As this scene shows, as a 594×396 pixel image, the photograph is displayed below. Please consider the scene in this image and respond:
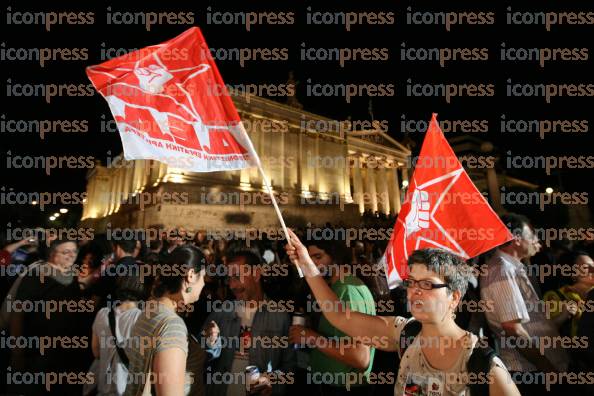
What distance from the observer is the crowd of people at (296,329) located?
217 cm

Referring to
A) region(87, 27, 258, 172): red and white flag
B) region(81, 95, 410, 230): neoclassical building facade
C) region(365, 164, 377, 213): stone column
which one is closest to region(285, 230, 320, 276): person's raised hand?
region(87, 27, 258, 172): red and white flag

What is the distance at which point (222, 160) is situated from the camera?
3.38 metres

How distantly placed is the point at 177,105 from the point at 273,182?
91.4 ft

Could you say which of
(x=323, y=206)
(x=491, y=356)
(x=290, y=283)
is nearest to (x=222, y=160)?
(x=491, y=356)

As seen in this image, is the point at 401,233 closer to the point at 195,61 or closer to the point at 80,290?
the point at 195,61

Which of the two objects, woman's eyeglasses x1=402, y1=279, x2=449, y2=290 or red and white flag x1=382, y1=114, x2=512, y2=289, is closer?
woman's eyeglasses x1=402, y1=279, x2=449, y2=290

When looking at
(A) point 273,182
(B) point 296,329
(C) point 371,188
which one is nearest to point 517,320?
(B) point 296,329

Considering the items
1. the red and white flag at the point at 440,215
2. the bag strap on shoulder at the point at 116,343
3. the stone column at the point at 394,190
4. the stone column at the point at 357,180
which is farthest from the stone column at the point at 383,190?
the bag strap on shoulder at the point at 116,343

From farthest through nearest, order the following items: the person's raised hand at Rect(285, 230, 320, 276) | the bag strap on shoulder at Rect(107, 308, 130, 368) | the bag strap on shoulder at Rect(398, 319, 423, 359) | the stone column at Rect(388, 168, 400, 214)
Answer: the stone column at Rect(388, 168, 400, 214) → the bag strap on shoulder at Rect(107, 308, 130, 368) → the person's raised hand at Rect(285, 230, 320, 276) → the bag strap on shoulder at Rect(398, 319, 423, 359)

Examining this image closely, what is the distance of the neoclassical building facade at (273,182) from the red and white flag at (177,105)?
49.9 feet

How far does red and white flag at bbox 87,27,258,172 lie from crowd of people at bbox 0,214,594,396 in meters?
0.99

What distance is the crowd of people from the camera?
7.11ft

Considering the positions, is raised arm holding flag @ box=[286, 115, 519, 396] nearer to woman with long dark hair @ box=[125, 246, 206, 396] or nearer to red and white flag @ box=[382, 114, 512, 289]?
red and white flag @ box=[382, 114, 512, 289]

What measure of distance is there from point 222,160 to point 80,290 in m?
2.62
